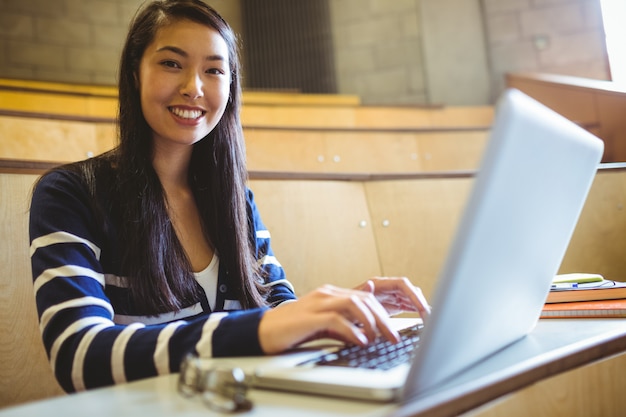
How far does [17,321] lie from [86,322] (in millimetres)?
331

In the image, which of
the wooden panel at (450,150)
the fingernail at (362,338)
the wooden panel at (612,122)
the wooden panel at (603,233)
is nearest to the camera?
the fingernail at (362,338)

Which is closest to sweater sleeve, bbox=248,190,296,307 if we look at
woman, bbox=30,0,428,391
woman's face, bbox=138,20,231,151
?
woman, bbox=30,0,428,391

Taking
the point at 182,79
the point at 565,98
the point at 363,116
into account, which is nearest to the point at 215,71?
the point at 182,79

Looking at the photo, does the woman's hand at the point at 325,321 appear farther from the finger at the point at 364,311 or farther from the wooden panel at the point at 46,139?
the wooden panel at the point at 46,139

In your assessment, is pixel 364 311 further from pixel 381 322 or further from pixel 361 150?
pixel 361 150

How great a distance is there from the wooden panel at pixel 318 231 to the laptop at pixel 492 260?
586mm

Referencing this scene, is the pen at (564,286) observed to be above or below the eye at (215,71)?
below

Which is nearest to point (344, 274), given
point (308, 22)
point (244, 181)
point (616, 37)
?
point (244, 181)

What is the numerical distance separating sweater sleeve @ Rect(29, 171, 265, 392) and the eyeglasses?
0.10m

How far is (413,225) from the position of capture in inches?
43.5

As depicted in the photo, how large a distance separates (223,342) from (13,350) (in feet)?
1.44

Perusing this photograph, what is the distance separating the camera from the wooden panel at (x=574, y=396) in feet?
1.10

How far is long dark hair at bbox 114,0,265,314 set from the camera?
2.06ft

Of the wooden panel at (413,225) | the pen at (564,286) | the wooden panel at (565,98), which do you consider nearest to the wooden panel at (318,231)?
the wooden panel at (413,225)
